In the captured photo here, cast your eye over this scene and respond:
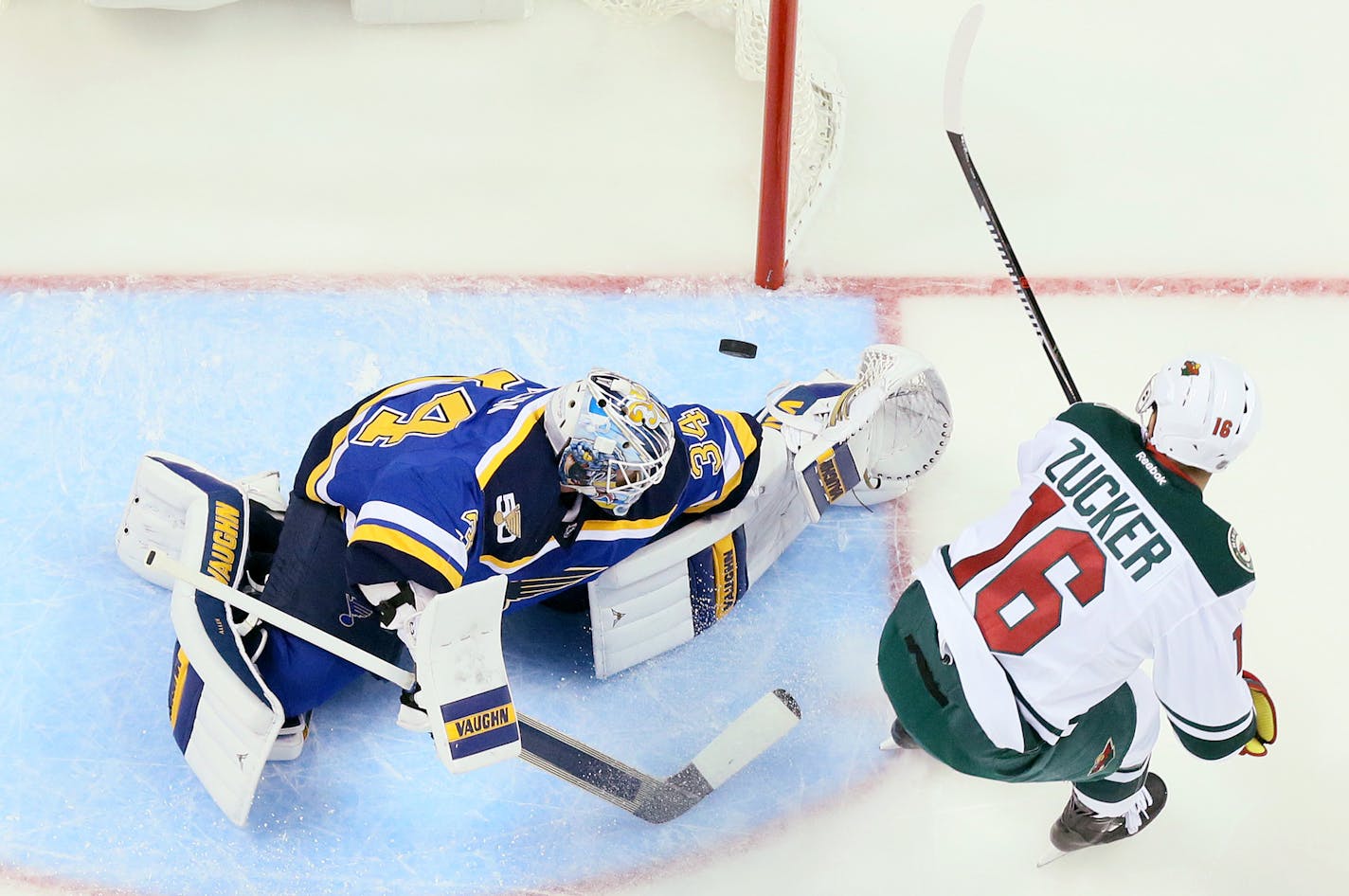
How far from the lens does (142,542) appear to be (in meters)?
3.43

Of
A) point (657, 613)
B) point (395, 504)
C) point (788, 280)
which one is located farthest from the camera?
point (788, 280)

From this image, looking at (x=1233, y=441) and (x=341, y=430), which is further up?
(x=1233, y=441)

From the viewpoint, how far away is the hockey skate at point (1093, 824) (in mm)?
3000

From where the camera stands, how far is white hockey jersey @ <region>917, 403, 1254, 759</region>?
2.46 metres

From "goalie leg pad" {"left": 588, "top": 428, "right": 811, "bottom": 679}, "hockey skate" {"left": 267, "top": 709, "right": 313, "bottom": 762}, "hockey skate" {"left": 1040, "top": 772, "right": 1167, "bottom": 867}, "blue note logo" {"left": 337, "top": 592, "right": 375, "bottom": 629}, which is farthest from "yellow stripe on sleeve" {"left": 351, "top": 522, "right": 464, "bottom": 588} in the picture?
"hockey skate" {"left": 1040, "top": 772, "right": 1167, "bottom": 867}

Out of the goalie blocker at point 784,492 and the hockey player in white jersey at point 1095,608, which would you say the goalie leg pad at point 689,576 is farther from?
the hockey player in white jersey at point 1095,608

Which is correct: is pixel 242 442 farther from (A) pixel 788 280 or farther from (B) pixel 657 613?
(A) pixel 788 280

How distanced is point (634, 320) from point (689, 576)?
3.29 feet

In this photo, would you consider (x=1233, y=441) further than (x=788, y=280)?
No

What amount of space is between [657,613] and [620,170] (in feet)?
5.64

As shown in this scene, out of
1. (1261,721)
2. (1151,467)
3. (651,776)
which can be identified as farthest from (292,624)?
(1261,721)

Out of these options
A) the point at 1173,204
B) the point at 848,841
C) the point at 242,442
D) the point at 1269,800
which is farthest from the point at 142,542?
the point at 1173,204

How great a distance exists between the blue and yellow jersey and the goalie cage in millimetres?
873

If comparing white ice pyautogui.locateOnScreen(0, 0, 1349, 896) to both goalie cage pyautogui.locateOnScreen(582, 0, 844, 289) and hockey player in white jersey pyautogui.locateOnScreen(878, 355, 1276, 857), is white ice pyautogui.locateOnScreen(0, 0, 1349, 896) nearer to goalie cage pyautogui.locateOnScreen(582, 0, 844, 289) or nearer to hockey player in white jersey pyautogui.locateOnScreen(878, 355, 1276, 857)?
goalie cage pyautogui.locateOnScreen(582, 0, 844, 289)
